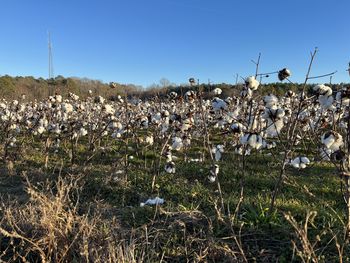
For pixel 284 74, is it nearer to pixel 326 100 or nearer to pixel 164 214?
pixel 326 100

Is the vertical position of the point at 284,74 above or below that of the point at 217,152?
above

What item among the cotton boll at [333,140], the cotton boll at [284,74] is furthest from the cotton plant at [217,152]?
the cotton boll at [333,140]

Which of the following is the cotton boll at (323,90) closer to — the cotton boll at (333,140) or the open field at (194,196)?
the open field at (194,196)

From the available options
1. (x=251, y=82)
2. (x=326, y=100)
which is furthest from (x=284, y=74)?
(x=326, y=100)

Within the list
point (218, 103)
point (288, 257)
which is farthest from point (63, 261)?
point (218, 103)

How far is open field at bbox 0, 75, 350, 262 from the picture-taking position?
3.17 m

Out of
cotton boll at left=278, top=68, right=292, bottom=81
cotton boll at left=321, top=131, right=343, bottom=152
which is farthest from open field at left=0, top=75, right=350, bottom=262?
cotton boll at left=278, top=68, right=292, bottom=81

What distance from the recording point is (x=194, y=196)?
4941 mm

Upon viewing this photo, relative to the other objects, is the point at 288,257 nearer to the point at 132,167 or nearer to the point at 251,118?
the point at 251,118

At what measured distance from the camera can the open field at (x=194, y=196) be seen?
317 centimetres

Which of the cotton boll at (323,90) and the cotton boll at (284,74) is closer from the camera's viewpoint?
the cotton boll at (323,90)

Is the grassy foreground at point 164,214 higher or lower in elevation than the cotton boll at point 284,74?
lower

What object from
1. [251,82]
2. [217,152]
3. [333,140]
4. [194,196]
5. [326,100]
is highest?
[251,82]

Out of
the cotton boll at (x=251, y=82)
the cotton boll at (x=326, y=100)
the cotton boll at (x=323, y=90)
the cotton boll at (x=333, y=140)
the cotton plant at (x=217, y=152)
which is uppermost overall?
the cotton boll at (x=251, y=82)
